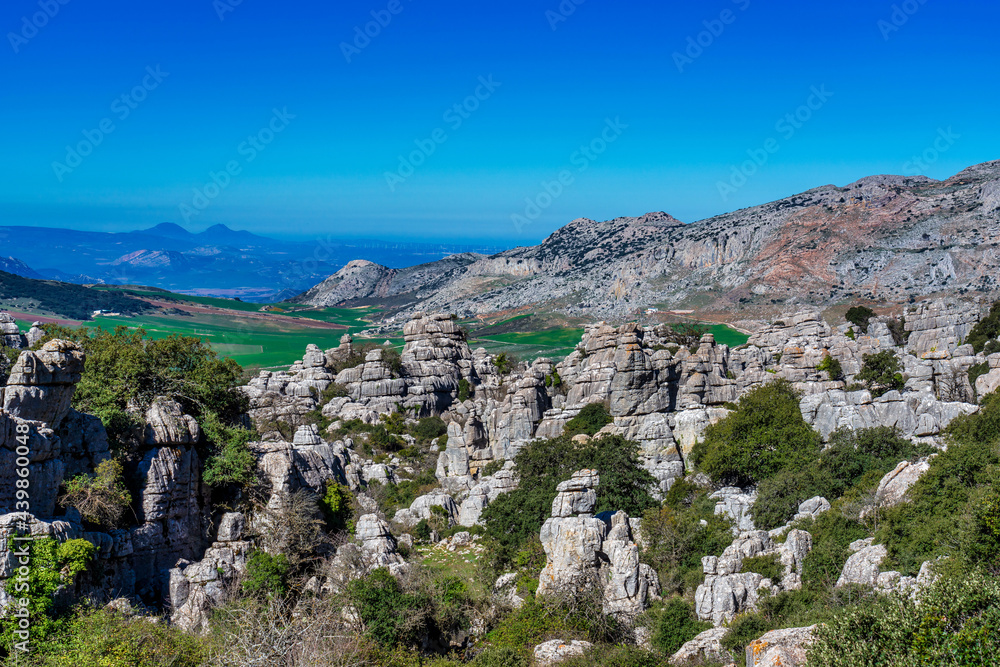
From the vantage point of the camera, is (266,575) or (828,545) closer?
(266,575)

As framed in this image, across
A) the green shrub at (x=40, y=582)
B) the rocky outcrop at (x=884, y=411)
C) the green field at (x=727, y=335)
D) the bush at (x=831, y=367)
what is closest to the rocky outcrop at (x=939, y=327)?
the bush at (x=831, y=367)

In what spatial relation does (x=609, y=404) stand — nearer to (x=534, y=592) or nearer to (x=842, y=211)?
(x=534, y=592)

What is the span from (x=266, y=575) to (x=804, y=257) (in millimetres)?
125474

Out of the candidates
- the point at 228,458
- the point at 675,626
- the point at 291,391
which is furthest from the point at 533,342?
the point at 675,626

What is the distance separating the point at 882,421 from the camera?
33781 mm

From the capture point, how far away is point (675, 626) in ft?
67.9

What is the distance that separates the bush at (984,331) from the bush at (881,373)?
11672mm

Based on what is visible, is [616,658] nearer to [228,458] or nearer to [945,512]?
[945,512]

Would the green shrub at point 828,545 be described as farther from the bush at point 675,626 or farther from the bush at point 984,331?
the bush at point 984,331

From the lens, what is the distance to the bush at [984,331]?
54.4 metres

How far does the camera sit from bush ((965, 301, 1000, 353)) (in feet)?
178

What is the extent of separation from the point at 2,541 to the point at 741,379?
38.5m

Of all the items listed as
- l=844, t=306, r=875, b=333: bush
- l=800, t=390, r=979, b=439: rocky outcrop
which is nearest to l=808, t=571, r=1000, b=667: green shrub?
l=800, t=390, r=979, b=439: rocky outcrop

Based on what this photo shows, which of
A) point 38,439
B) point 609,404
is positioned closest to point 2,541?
point 38,439
